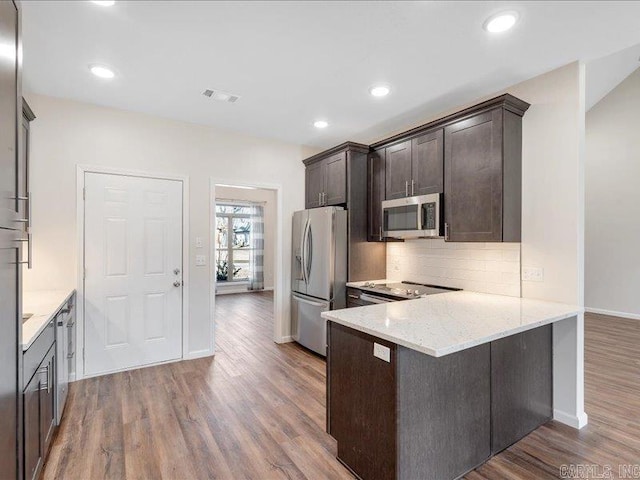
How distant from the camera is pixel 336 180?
4.06m

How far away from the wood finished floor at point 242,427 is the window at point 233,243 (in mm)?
5308

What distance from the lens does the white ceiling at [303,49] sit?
201 centimetres

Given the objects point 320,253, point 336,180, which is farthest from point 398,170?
point 320,253

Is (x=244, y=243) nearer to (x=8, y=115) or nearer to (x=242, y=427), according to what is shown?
(x=242, y=427)

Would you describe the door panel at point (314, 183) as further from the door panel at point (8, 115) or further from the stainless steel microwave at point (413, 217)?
the door panel at point (8, 115)

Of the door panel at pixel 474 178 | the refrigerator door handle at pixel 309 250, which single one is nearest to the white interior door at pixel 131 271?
the refrigerator door handle at pixel 309 250

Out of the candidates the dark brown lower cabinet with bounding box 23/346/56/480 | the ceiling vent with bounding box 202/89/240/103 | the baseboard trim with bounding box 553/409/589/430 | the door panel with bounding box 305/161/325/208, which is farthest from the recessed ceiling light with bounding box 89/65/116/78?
the baseboard trim with bounding box 553/409/589/430

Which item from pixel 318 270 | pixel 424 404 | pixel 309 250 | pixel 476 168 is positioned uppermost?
pixel 476 168

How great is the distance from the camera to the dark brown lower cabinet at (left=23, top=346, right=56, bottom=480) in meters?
1.65

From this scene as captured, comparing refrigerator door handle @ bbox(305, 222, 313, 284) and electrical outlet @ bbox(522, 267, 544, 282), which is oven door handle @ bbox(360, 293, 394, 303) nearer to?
refrigerator door handle @ bbox(305, 222, 313, 284)

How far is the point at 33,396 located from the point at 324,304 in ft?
8.57

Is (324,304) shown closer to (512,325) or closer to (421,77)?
(512,325)

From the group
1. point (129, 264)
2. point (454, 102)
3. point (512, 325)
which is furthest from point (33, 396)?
point (454, 102)

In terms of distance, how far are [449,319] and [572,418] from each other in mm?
1378
